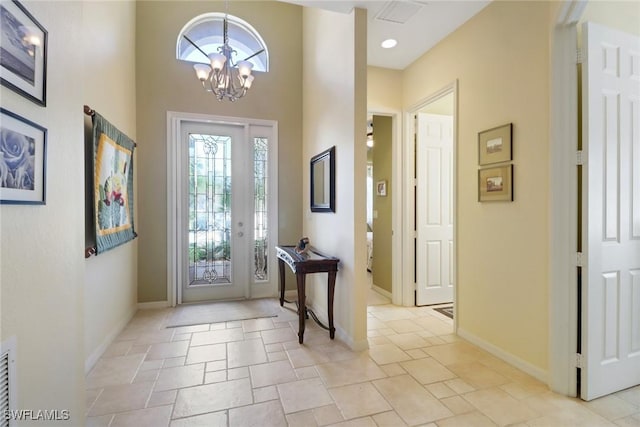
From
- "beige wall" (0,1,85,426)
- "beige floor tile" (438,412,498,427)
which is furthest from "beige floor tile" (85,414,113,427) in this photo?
"beige floor tile" (438,412,498,427)

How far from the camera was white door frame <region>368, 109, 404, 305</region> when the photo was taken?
3936mm

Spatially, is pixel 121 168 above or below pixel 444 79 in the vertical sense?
below

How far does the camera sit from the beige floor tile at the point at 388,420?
69.3 inches

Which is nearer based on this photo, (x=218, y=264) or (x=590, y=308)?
(x=590, y=308)

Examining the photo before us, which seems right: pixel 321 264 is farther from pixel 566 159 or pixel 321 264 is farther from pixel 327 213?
pixel 566 159

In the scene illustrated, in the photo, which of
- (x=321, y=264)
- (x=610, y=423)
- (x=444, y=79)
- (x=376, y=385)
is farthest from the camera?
(x=444, y=79)

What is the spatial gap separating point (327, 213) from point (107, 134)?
222 cm

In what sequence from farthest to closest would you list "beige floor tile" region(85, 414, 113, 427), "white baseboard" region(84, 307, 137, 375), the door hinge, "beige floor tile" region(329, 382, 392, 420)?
"white baseboard" region(84, 307, 137, 375), the door hinge, "beige floor tile" region(329, 382, 392, 420), "beige floor tile" region(85, 414, 113, 427)

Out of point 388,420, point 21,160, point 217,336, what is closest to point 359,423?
point 388,420

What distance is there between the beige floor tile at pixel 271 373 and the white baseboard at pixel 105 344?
3.77ft

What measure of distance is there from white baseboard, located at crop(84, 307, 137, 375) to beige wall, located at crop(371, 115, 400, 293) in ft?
10.8

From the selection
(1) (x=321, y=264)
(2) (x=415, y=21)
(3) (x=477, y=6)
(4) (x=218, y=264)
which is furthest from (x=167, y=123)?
(3) (x=477, y=6)

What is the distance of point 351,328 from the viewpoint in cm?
277

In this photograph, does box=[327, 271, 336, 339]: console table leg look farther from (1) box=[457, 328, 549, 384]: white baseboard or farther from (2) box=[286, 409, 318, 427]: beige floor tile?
(1) box=[457, 328, 549, 384]: white baseboard
